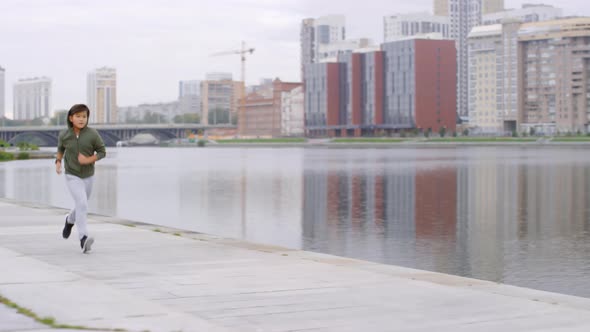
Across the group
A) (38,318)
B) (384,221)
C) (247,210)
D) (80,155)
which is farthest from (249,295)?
(247,210)

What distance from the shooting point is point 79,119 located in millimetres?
13641

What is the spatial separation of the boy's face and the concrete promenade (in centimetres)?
205

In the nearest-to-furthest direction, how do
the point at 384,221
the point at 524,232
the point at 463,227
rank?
the point at 524,232, the point at 463,227, the point at 384,221

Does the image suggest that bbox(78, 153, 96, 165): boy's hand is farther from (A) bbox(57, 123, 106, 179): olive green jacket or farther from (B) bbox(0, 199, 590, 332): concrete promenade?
(B) bbox(0, 199, 590, 332): concrete promenade

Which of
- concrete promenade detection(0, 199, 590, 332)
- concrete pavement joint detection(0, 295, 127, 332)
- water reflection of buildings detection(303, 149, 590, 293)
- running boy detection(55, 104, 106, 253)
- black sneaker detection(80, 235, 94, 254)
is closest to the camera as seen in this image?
concrete pavement joint detection(0, 295, 127, 332)

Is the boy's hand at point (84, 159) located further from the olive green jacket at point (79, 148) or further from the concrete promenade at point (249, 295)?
the concrete promenade at point (249, 295)

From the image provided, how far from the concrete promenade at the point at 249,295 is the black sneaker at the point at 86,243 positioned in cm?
16

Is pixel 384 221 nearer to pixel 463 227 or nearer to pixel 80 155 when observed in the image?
pixel 463 227

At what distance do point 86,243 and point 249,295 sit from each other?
4499 millimetres

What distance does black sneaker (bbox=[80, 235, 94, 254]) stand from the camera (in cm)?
1335

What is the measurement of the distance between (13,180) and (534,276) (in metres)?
45.1

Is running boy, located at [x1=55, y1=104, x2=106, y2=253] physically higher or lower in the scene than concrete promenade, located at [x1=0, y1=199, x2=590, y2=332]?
higher

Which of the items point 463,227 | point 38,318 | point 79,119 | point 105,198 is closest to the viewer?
point 38,318

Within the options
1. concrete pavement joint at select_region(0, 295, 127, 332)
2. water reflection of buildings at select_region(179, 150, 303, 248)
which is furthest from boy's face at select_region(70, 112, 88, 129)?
water reflection of buildings at select_region(179, 150, 303, 248)
